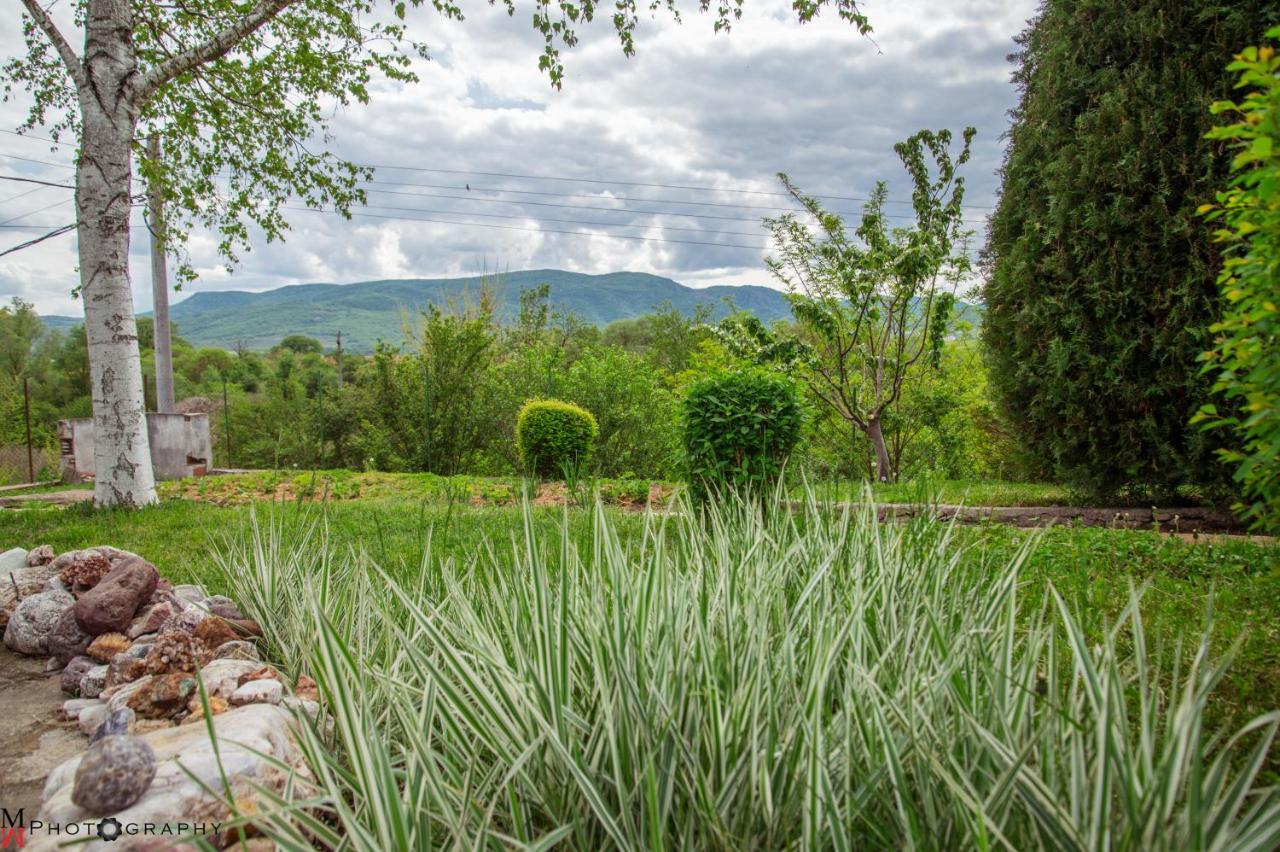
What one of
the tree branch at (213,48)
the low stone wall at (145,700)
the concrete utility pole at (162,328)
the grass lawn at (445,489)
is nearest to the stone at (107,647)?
the low stone wall at (145,700)

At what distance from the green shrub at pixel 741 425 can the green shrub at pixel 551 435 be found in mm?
4173

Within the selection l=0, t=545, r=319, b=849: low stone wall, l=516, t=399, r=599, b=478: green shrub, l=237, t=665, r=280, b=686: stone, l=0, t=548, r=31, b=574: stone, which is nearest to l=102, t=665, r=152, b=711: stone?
l=0, t=545, r=319, b=849: low stone wall

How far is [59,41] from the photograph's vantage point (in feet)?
20.1

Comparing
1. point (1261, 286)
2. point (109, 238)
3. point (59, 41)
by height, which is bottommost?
point (1261, 286)

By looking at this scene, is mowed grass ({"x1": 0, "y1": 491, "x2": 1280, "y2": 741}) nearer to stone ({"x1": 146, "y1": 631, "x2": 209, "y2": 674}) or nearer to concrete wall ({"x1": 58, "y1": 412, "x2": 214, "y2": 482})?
stone ({"x1": 146, "y1": 631, "x2": 209, "y2": 674})

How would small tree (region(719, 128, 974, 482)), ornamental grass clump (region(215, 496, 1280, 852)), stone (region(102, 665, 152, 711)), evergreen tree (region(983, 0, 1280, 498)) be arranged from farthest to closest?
small tree (region(719, 128, 974, 482)), evergreen tree (region(983, 0, 1280, 498)), stone (region(102, 665, 152, 711)), ornamental grass clump (region(215, 496, 1280, 852))

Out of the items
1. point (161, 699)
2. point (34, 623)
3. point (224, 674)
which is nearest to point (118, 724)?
point (161, 699)

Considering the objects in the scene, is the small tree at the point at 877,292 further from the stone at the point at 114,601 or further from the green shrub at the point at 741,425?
the stone at the point at 114,601

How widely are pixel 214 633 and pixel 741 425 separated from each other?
3726 mm

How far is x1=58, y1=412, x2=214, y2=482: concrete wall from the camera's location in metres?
11.0

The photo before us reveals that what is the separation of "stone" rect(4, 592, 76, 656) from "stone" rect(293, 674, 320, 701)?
1235mm

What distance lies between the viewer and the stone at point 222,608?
9.08 ft

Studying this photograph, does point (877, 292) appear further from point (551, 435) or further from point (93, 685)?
point (93, 685)

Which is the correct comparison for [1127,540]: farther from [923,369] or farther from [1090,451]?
[923,369]
